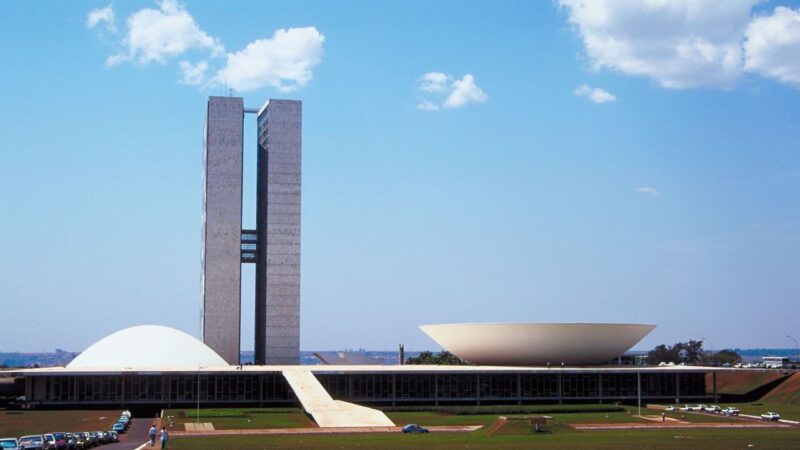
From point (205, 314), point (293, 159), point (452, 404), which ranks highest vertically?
A: point (293, 159)

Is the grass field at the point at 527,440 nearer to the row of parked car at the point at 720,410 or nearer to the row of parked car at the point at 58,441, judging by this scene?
the row of parked car at the point at 58,441

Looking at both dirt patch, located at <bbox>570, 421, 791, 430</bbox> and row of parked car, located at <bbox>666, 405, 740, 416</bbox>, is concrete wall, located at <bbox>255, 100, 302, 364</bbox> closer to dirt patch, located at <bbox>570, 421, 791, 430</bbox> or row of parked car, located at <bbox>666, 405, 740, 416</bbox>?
row of parked car, located at <bbox>666, 405, 740, 416</bbox>

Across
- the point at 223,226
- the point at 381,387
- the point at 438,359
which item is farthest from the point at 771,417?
the point at 223,226

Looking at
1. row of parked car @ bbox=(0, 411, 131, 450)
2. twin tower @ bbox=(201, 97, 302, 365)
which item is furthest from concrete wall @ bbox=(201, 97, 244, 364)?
row of parked car @ bbox=(0, 411, 131, 450)

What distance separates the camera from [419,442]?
143 feet

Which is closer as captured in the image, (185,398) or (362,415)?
(362,415)

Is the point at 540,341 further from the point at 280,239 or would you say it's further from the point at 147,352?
the point at 280,239

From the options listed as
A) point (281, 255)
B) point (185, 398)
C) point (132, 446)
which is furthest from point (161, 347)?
point (132, 446)

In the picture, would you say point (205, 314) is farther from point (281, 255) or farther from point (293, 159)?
point (293, 159)

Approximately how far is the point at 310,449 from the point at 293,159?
6976cm

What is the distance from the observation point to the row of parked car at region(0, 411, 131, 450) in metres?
35.8

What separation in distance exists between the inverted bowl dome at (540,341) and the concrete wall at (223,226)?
2962 cm

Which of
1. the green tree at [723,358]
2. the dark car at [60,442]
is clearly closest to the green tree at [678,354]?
the green tree at [723,358]

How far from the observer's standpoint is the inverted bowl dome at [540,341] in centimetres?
8038
